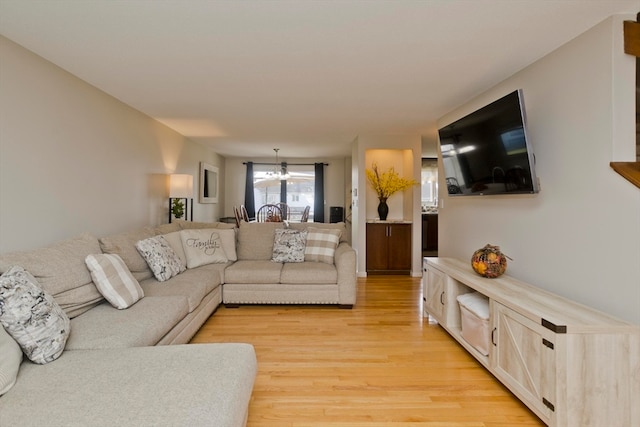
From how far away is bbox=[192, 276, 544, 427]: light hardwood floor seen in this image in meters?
1.78

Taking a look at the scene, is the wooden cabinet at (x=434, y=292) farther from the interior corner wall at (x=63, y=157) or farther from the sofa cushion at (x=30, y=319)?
the interior corner wall at (x=63, y=157)

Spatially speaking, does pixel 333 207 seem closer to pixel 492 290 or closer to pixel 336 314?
pixel 336 314

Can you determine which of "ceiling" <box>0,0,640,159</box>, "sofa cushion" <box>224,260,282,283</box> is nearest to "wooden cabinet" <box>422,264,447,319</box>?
"sofa cushion" <box>224,260,282,283</box>

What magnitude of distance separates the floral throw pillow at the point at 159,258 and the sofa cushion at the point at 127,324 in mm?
521

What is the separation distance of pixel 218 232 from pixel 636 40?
3.93 metres

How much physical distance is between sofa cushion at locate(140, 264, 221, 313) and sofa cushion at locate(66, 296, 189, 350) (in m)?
0.19

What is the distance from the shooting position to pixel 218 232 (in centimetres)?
391

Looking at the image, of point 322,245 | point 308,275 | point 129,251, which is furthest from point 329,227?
point 129,251

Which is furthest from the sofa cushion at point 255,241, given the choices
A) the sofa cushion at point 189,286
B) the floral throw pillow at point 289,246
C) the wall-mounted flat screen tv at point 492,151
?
the wall-mounted flat screen tv at point 492,151

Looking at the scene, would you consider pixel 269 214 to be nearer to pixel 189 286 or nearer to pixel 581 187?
pixel 189 286

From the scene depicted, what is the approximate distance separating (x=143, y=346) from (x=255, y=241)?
2.32 meters

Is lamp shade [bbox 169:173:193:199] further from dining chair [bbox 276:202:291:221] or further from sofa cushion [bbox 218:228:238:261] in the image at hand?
dining chair [bbox 276:202:291:221]

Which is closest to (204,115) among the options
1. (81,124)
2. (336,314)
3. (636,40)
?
(81,124)

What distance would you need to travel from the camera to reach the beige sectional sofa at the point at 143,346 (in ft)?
3.78
